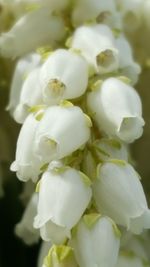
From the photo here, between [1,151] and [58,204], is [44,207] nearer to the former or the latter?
[58,204]

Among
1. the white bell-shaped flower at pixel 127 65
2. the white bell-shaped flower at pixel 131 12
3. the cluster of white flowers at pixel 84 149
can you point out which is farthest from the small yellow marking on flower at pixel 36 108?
the white bell-shaped flower at pixel 131 12

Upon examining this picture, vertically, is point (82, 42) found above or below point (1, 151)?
above

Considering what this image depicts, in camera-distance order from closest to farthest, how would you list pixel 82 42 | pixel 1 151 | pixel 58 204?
pixel 58 204
pixel 82 42
pixel 1 151

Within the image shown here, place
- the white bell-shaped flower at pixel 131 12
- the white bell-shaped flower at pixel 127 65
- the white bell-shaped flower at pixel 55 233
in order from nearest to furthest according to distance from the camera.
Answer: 1. the white bell-shaped flower at pixel 55 233
2. the white bell-shaped flower at pixel 127 65
3. the white bell-shaped flower at pixel 131 12

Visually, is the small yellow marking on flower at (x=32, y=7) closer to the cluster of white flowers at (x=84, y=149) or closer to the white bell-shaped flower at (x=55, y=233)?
the cluster of white flowers at (x=84, y=149)

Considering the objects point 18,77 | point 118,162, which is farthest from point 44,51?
point 118,162

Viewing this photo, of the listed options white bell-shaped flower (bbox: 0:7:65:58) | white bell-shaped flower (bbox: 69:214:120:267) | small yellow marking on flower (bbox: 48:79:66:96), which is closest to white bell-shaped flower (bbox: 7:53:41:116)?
white bell-shaped flower (bbox: 0:7:65:58)

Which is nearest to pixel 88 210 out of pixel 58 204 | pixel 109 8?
pixel 58 204
